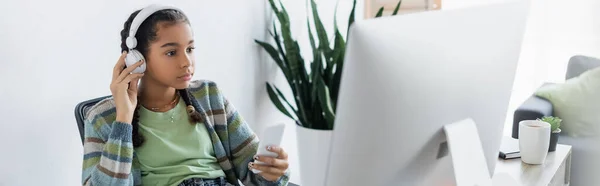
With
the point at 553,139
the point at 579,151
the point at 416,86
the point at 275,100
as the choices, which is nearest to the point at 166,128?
the point at 416,86

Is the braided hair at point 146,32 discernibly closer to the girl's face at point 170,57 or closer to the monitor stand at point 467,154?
the girl's face at point 170,57

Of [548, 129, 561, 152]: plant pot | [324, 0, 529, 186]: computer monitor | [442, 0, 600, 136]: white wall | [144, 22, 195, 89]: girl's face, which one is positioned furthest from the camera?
[442, 0, 600, 136]: white wall

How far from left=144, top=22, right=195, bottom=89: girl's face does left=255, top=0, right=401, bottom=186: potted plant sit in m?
1.20

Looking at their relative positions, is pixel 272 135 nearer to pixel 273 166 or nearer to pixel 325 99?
pixel 273 166

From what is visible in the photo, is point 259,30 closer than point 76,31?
No

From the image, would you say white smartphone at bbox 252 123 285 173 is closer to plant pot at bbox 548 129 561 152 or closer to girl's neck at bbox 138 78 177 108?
girl's neck at bbox 138 78 177 108

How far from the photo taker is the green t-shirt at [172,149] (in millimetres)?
1366

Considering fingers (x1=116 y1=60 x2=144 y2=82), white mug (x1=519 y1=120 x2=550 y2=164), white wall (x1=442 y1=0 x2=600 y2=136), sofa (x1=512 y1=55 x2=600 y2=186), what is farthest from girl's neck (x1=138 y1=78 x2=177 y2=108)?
white wall (x1=442 y1=0 x2=600 y2=136)

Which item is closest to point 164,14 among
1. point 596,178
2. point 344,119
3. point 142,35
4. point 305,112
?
point 142,35

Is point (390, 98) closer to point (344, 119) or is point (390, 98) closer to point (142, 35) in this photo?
point (344, 119)

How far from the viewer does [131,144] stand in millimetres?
1283

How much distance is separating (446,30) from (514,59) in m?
0.27

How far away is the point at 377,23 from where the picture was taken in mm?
880

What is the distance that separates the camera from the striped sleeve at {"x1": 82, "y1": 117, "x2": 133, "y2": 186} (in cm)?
126
